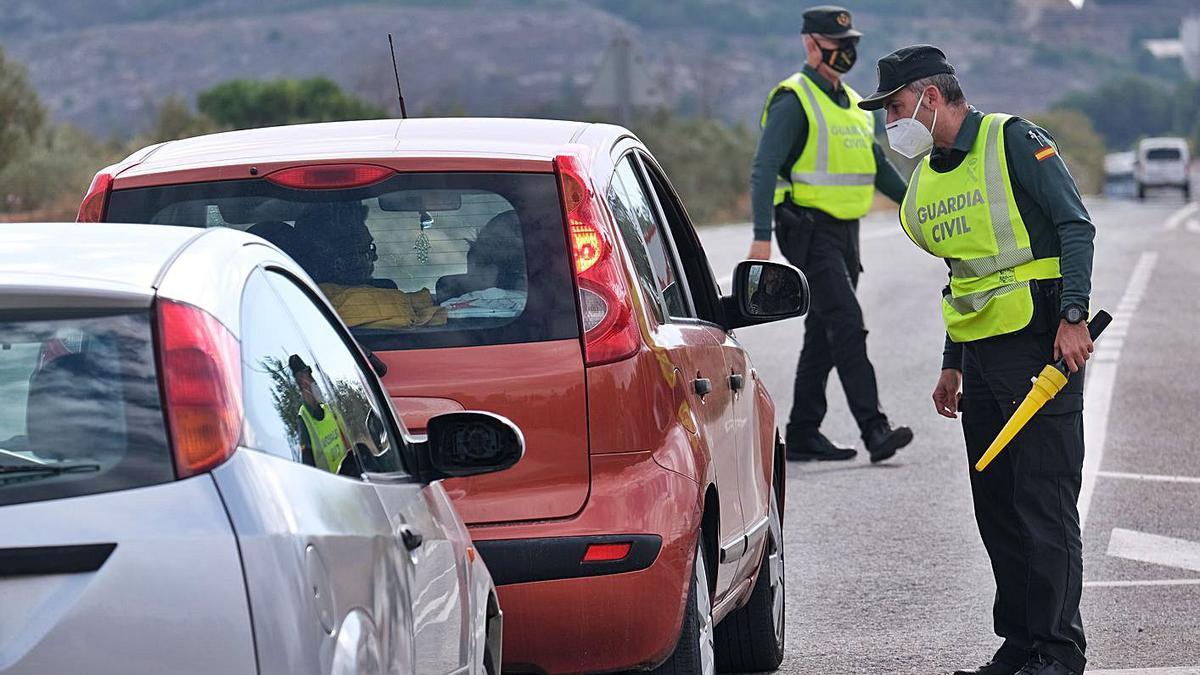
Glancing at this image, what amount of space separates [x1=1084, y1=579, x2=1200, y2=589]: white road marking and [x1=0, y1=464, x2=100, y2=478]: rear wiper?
530cm

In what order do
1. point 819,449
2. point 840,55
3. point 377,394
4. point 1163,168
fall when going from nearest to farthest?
point 377,394 < point 840,55 < point 819,449 < point 1163,168

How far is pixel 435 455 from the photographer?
12.5ft

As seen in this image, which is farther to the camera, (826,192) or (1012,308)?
(826,192)

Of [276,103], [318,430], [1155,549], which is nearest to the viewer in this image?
[318,430]

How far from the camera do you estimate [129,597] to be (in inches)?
102

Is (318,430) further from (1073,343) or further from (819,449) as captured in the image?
(819,449)

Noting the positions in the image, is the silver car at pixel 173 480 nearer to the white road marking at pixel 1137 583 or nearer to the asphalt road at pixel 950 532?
the asphalt road at pixel 950 532

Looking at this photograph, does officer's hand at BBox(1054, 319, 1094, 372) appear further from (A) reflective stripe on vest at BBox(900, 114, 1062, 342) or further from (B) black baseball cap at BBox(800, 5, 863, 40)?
(B) black baseball cap at BBox(800, 5, 863, 40)

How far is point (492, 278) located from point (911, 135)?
1707 mm

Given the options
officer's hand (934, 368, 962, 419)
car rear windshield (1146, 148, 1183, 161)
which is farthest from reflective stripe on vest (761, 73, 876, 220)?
car rear windshield (1146, 148, 1183, 161)

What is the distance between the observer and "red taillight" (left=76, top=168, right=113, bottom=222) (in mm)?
4941

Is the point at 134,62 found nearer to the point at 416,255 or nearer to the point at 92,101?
the point at 92,101

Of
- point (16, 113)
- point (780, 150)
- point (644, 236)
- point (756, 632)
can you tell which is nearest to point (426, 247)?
point (644, 236)

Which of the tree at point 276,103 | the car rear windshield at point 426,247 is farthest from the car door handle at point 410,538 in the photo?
the tree at point 276,103
